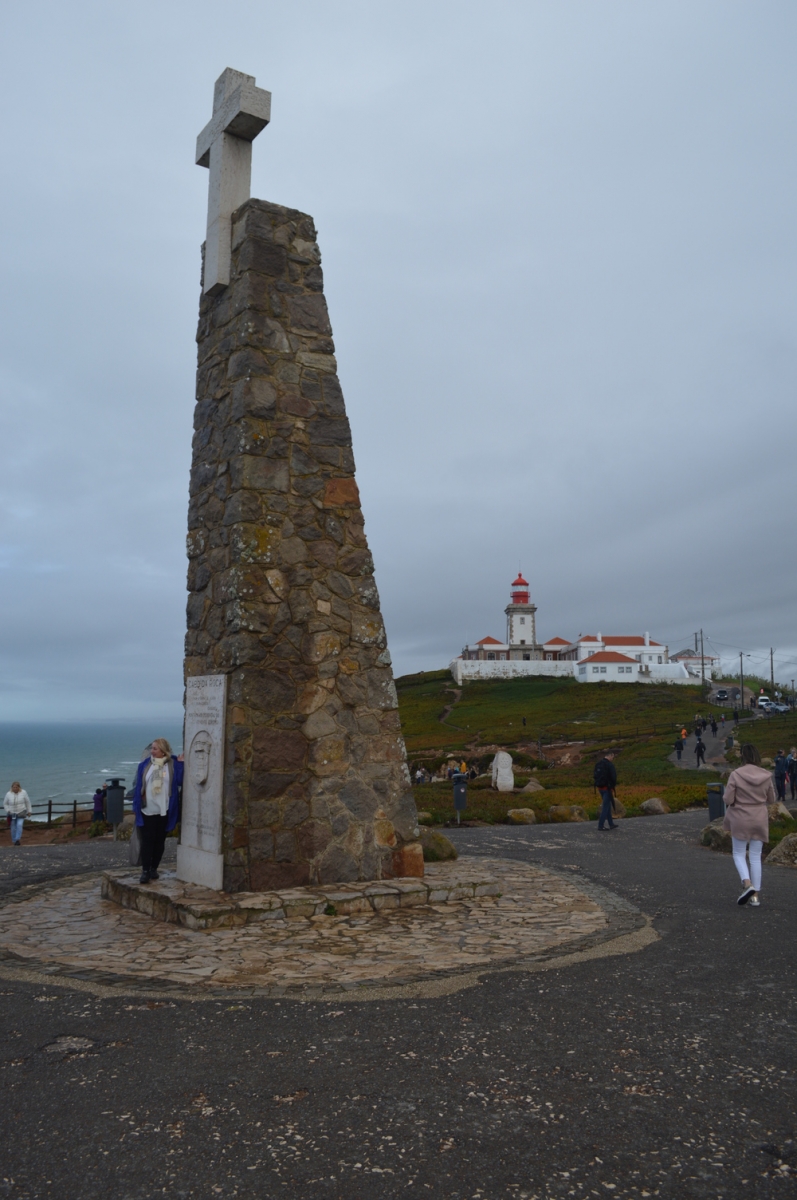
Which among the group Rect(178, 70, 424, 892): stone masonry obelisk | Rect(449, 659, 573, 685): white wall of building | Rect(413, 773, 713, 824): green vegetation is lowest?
Rect(413, 773, 713, 824): green vegetation

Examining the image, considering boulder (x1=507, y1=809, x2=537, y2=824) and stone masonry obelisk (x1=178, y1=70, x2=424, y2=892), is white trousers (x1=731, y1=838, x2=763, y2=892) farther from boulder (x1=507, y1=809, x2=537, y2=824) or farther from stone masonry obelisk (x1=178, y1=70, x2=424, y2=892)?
boulder (x1=507, y1=809, x2=537, y2=824)

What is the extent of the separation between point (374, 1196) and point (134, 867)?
27.7ft

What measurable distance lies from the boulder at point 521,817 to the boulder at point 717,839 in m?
4.69

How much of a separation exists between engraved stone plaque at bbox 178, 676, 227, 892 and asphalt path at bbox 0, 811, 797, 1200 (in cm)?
242

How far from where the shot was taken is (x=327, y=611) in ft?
27.0

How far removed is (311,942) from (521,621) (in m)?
96.9

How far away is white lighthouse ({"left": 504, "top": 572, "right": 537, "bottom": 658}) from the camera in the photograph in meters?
101

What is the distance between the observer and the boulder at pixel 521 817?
17219mm

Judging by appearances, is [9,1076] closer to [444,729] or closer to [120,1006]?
[120,1006]

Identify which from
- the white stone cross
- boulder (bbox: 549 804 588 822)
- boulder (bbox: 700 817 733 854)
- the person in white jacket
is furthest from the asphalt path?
the person in white jacket

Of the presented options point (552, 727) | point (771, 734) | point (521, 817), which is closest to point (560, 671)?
point (552, 727)

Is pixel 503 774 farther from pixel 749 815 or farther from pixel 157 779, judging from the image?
pixel 157 779

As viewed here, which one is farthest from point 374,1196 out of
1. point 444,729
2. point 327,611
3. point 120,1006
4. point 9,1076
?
point 444,729

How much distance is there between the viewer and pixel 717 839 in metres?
12.5
